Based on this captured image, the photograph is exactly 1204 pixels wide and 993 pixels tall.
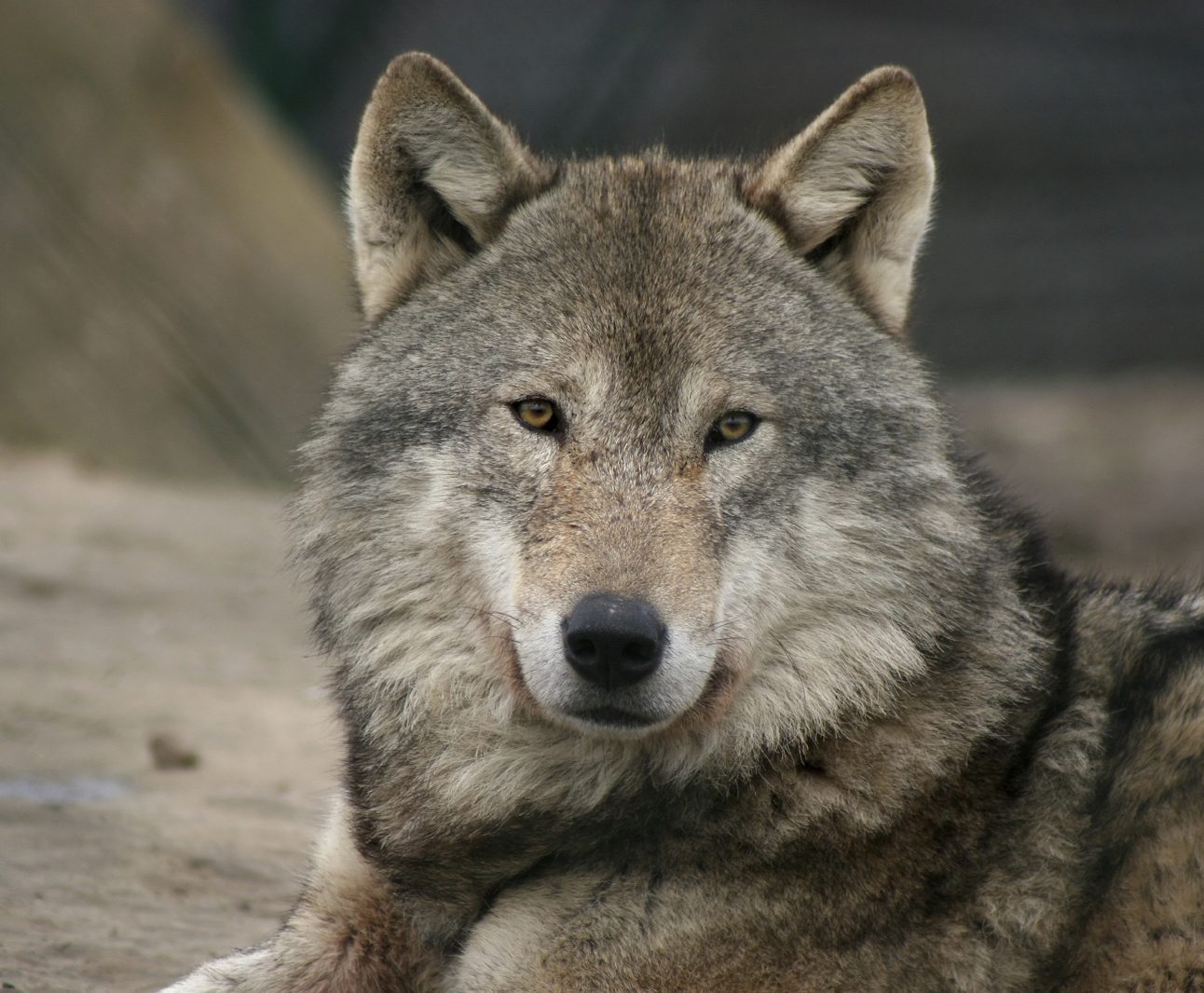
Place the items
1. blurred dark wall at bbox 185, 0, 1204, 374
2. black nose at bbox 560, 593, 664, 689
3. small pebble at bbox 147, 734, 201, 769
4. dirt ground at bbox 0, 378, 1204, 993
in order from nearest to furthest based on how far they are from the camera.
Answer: black nose at bbox 560, 593, 664, 689
dirt ground at bbox 0, 378, 1204, 993
small pebble at bbox 147, 734, 201, 769
blurred dark wall at bbox 185, 0, 1204, 374

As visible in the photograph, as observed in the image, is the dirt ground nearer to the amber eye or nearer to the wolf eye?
the amber eye

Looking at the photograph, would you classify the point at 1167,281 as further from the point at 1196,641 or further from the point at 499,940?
the point at 499,940

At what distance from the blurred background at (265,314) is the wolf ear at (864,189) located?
83 cm

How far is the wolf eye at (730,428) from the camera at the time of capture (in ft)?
13.3

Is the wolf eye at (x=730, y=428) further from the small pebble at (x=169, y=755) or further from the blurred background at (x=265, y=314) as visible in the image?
the small pebble at (x=169, y=755)

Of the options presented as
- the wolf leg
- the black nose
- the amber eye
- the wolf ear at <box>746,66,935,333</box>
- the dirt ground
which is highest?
the wolf ear at <box>746,66,935,333</box>

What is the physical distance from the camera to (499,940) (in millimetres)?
3854

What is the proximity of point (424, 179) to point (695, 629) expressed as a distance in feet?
5.30

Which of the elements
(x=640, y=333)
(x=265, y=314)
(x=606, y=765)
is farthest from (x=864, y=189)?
(x=265, y=314)

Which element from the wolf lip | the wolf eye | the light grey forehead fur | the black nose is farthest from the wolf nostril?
the wolf eye

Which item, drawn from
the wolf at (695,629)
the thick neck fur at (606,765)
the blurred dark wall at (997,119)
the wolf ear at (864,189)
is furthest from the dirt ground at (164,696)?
the blurred dark wall at (997,119)

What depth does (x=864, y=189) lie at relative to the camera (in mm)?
4445

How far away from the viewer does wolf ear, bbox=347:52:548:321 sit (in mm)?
4305

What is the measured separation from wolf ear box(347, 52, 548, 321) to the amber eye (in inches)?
26.4
